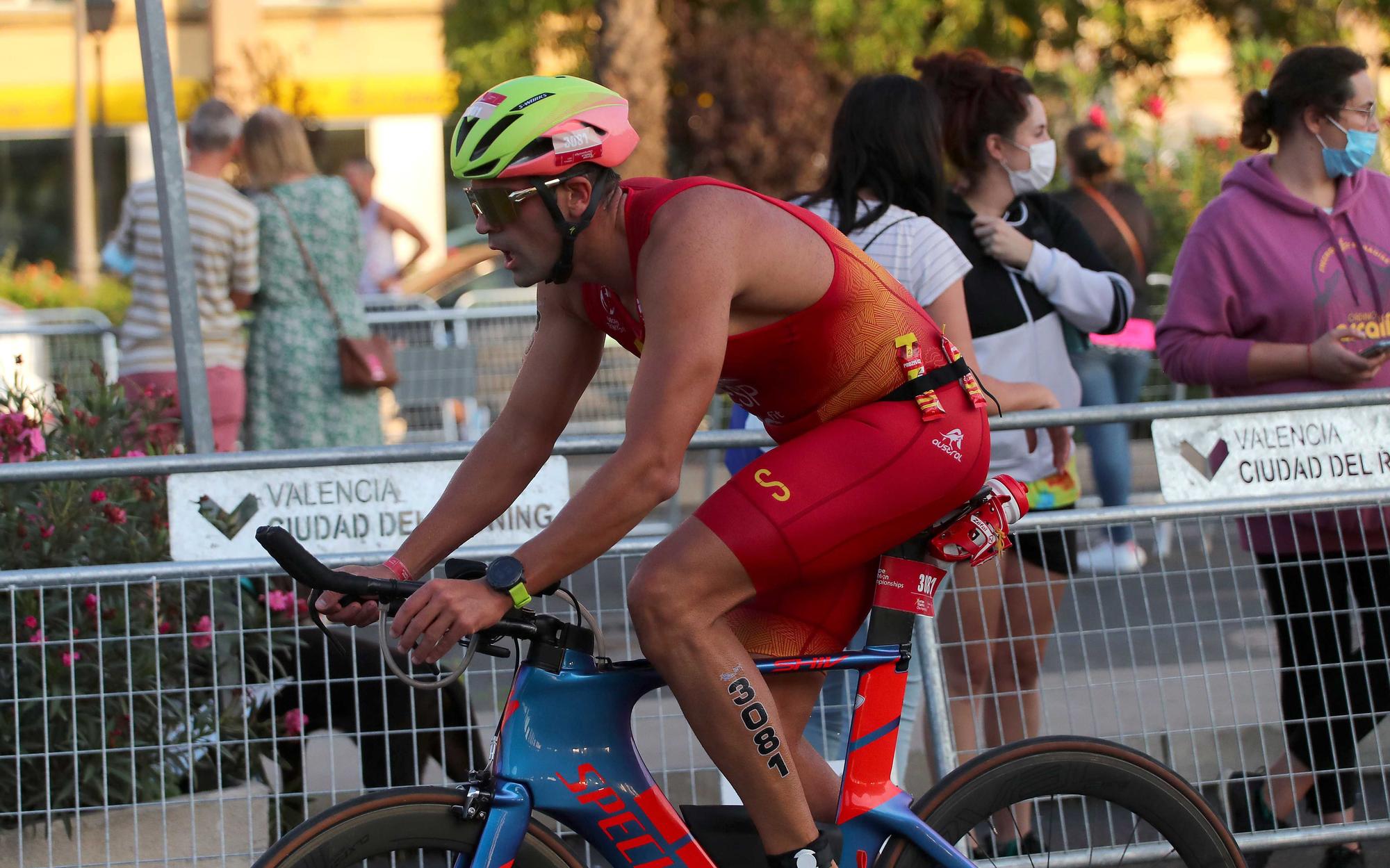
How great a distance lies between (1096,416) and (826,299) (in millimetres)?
1544

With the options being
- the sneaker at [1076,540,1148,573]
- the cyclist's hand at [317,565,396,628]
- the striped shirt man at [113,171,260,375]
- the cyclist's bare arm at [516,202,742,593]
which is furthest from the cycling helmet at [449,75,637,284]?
the striped shirt man at [113,171,260,375]

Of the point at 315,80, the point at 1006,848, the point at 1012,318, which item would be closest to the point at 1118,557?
the point at 1012,318

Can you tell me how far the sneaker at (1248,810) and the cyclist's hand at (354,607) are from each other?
237 centimetres

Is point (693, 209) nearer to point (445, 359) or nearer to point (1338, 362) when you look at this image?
point (1338, 362)

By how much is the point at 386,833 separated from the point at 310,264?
163 inches

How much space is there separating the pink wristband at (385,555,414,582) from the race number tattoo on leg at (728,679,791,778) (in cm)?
60

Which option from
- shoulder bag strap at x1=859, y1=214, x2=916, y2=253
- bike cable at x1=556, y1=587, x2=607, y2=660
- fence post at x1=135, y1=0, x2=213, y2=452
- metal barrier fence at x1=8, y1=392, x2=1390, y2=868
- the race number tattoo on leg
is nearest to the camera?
the race number tattoo on leg

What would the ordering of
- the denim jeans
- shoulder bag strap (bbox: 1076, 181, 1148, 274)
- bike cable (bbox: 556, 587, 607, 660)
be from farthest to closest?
shoulder bag strap (bbox: 1076, 181, 1148, 274) < the denim jeans < bike cable (bbox: 556, 587, 607, 660)

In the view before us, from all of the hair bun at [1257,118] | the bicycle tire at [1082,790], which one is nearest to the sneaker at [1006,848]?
the bicycle tire at [1082,790]

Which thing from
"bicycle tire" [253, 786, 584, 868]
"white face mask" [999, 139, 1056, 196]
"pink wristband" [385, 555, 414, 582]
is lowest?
"bicycle tire" [253, 786, 584, 868]

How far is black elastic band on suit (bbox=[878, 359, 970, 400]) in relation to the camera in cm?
299

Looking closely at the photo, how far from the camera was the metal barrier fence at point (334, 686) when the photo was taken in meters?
3.96

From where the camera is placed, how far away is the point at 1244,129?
4.73 metres

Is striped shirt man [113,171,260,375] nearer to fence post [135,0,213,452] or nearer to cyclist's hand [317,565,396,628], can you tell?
fence post [135,0,213,452]
